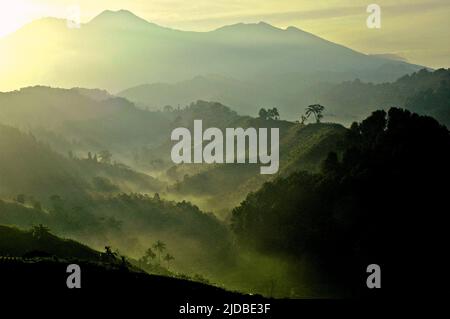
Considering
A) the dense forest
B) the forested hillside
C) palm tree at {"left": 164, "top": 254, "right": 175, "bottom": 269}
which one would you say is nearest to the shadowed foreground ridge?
the dense forest

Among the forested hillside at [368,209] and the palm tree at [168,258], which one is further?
the palm tree at [168,258]

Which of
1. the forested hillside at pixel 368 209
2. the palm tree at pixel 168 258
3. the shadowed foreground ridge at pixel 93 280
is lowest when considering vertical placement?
the shadowed foreground ridge at pixel 93 280

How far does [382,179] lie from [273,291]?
77.5ft

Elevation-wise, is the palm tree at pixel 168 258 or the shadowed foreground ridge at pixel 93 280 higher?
the palm tree at pixel 168 258

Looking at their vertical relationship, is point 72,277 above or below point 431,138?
below

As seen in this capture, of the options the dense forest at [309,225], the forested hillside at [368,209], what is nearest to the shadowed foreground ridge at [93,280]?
the dense forest at [309,225]

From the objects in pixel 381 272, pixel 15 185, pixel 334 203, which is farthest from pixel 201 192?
pixel 381 272

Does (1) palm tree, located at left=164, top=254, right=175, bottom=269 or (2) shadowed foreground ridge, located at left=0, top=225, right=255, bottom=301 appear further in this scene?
(1) palm tree, located at left=164, top=254, right=175, bottom=269

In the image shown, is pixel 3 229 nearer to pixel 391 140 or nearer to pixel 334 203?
pixel 334 203

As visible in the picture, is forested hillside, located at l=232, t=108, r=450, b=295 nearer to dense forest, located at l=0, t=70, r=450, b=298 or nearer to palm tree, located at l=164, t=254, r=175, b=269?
dense forest, located at l=0, t=70, r=450, b=298

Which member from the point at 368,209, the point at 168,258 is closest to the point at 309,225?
the point at 368,209

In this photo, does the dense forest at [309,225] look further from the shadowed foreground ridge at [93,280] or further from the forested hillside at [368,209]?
the shadowed foreground ridge at [93,280]
